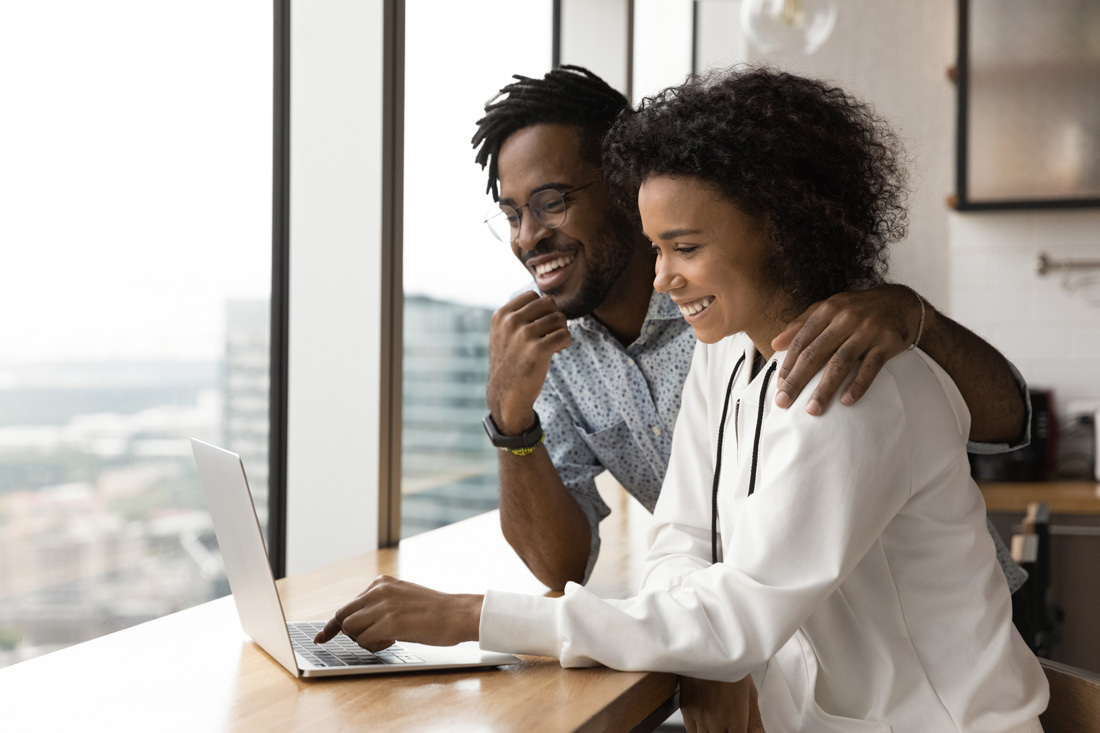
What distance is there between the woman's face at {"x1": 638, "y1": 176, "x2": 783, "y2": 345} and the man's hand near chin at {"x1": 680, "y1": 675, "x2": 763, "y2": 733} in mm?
390

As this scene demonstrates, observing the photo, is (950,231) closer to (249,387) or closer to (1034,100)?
(1034,100)

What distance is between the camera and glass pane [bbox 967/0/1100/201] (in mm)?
3273

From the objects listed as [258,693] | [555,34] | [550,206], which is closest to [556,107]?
[550,206]

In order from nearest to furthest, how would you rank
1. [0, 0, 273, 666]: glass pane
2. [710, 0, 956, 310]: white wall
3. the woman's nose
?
the woman's nose, [0, 0, 273, 666]: glass pane, [710, 0, 956, 310]: white wall

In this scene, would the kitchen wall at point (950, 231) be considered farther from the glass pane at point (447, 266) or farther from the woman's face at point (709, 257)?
the woman's face at point (709, 257)

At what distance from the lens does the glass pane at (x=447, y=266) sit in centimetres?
227

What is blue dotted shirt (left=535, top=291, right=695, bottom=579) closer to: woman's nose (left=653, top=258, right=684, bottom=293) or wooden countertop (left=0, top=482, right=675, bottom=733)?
woman's nose (left=653, top=258, right=684, bottom=293)

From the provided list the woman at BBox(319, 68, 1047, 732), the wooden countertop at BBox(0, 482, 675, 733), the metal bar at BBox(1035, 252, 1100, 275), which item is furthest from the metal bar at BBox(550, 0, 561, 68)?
the wooden countertop at BBox(0, 482, 675, 733)

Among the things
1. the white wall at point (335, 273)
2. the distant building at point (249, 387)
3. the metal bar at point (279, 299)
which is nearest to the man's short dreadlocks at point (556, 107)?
the white wall at point (335, 273)

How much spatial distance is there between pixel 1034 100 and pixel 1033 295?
650 mm

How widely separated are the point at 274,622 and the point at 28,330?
2.15 feet

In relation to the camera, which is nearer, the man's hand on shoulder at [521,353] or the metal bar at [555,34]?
the man's hand on shoulder at [521,353]

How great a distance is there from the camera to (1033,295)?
11.0 ft

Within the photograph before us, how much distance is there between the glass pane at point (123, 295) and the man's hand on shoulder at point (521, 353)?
0.55 metres
